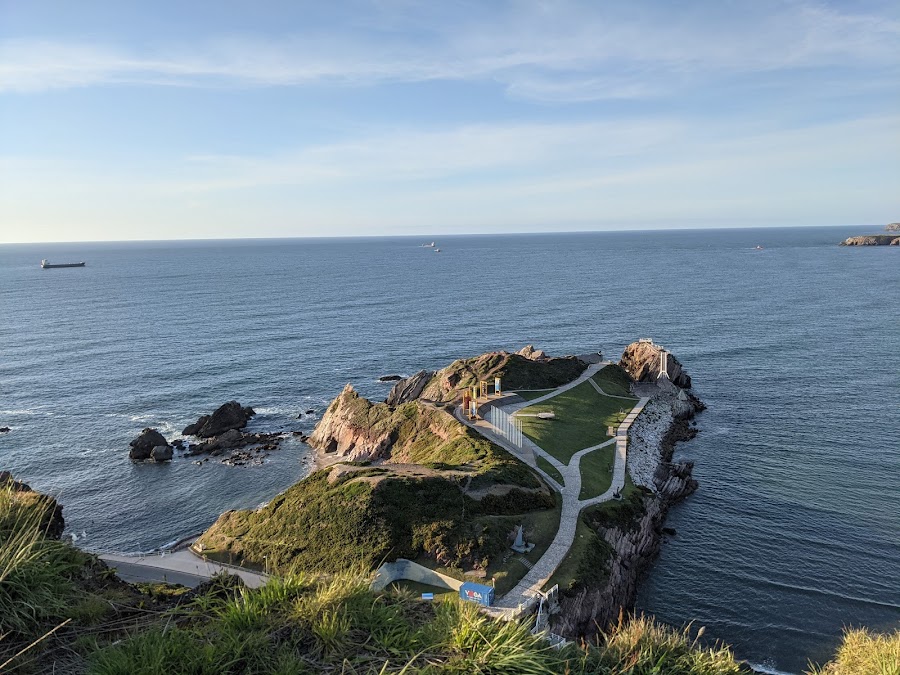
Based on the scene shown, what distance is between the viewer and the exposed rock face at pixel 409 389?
3061 inches

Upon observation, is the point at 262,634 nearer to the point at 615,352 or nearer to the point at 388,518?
the point at 388,518

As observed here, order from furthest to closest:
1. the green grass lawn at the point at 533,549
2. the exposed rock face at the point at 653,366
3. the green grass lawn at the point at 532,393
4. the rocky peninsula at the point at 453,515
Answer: the exposed rock face at the point at 653,366
the green grass lawn at the point at 532,393
the rocky peninsula at the point at 453,515
the green grass lawn at the point at 533,549

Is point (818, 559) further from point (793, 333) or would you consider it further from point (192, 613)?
point (793, 333)

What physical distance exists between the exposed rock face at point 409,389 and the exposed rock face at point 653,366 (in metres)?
31.1

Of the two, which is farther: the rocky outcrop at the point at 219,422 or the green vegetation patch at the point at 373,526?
the rocky outcrop at the point at 219,422

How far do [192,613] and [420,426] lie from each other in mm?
51294

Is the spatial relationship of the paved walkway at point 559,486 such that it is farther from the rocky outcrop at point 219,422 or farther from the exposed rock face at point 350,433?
the rocky outcrop at point 219,422

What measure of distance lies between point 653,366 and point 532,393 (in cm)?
2207

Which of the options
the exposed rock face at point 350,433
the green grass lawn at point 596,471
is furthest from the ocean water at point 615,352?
the green grass lawn at point 596,471

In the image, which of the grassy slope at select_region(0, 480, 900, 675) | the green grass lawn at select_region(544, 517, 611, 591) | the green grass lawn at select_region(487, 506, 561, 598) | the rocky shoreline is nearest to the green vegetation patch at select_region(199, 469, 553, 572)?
the green grass lawn at select_region(487, 506, 561, 598)

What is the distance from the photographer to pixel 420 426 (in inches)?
2474

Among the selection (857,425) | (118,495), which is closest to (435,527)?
(118,495)

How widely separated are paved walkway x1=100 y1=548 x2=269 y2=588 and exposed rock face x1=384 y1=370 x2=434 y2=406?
3462 cm

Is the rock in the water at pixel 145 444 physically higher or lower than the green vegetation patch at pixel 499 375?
lower
